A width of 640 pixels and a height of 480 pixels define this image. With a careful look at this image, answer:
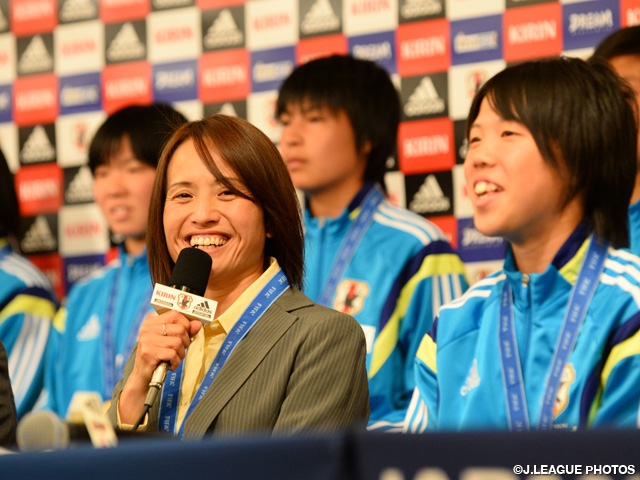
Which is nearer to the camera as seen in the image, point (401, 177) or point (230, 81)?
point (401, 177)

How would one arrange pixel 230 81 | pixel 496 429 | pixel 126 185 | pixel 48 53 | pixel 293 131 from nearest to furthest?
1. pixel 496 429
2. pixel 293 131
3. pixel 126 185
4. pixel 230 81
5. pixel 48 53

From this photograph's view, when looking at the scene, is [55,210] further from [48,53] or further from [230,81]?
[230,81]

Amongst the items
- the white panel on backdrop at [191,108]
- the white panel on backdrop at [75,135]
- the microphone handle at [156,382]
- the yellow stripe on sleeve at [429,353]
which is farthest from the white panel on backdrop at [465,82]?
the microphone handle at [156,382]

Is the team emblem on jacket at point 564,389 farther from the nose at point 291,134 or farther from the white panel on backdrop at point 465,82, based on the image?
the white panel on backdrop at point 465,82

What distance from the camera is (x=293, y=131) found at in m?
3.62

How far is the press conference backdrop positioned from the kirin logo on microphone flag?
6.83ft

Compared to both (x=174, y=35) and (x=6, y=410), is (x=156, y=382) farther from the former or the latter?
(x=174, y=35)

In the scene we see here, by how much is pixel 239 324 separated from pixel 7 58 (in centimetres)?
309

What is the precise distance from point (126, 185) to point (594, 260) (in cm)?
202

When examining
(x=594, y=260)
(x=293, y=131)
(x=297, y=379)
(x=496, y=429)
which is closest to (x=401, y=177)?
(x=293, y=131)

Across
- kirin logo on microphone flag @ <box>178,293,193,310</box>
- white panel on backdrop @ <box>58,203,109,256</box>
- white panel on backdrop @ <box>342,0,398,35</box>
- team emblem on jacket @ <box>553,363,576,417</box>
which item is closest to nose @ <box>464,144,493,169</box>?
team emblem on jacket @ <box>553,363,576,417</box>

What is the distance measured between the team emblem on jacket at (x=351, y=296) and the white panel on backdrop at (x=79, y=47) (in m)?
1.85

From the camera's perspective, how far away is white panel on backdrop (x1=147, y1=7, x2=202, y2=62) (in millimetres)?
4418

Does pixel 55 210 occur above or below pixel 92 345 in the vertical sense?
above
